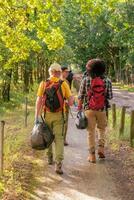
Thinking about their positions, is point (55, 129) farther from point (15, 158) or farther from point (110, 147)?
point (110, 147)

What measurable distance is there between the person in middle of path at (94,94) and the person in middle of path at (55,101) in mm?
820

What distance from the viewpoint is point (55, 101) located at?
916 centimetres

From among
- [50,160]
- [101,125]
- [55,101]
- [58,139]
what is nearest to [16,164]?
[50,160]

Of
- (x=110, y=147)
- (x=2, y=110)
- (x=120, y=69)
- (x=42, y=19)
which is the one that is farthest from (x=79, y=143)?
(x=120, y=69)

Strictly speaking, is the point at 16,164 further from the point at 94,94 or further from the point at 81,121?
the point at 94,94

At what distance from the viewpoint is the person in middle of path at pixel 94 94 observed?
9.87 metres

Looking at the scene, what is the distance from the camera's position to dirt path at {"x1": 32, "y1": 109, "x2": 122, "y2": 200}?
797cm

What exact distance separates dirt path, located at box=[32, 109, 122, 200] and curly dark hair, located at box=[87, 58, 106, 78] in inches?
74.6

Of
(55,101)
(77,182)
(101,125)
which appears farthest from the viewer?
(101,125)

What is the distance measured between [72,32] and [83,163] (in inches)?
1970

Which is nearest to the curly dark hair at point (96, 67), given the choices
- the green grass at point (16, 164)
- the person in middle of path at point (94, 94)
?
the person in middle of path at point (94, 94)

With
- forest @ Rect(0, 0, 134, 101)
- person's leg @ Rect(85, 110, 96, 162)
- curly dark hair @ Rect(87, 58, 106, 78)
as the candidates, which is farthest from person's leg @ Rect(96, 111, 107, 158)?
forest @ Rect(0, 0, 134, 101)

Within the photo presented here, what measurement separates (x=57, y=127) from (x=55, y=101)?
1.76 feet

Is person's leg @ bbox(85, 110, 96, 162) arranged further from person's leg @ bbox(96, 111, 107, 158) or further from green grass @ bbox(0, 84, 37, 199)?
green grass @ bbox(0, 84, 37, 199)
